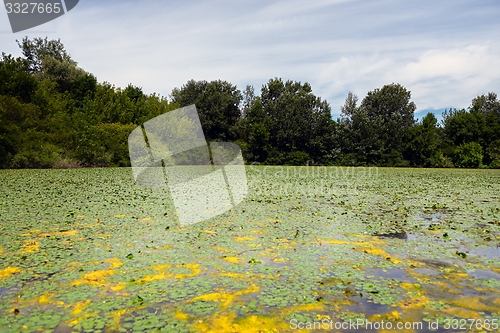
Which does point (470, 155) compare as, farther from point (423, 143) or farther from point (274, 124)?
point (274, 124)

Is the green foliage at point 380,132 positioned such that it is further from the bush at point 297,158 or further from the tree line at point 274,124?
the bush at point 297,158

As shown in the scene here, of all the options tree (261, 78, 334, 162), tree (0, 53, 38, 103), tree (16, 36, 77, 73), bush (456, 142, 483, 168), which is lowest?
bush (456, 142, 483, 168)

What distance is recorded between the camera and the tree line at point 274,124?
82.3 feet

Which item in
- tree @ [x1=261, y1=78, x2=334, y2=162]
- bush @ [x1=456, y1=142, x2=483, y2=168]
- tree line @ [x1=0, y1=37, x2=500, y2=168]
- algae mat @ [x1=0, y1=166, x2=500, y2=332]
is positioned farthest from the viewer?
tree @ [x1=261, y1=78, x2=334, y2=162]

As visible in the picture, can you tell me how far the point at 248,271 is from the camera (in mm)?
4012

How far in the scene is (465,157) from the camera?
3156 cm

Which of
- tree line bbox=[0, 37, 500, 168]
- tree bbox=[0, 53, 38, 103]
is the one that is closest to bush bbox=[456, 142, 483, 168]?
tree line bbox=[0, 37, 500, 168]

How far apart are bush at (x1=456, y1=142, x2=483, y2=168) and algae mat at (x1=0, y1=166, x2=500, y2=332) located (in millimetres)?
26642

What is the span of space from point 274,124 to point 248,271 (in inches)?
1294

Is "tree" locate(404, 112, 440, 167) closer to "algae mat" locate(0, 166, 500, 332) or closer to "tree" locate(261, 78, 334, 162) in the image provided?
"tree" locate(261, 78, 334, 162)

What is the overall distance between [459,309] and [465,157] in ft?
106

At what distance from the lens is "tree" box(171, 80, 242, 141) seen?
1519 inches

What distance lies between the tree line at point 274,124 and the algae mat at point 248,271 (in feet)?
60.2

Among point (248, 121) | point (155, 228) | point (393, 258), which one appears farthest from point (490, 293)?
point (248, 121)
